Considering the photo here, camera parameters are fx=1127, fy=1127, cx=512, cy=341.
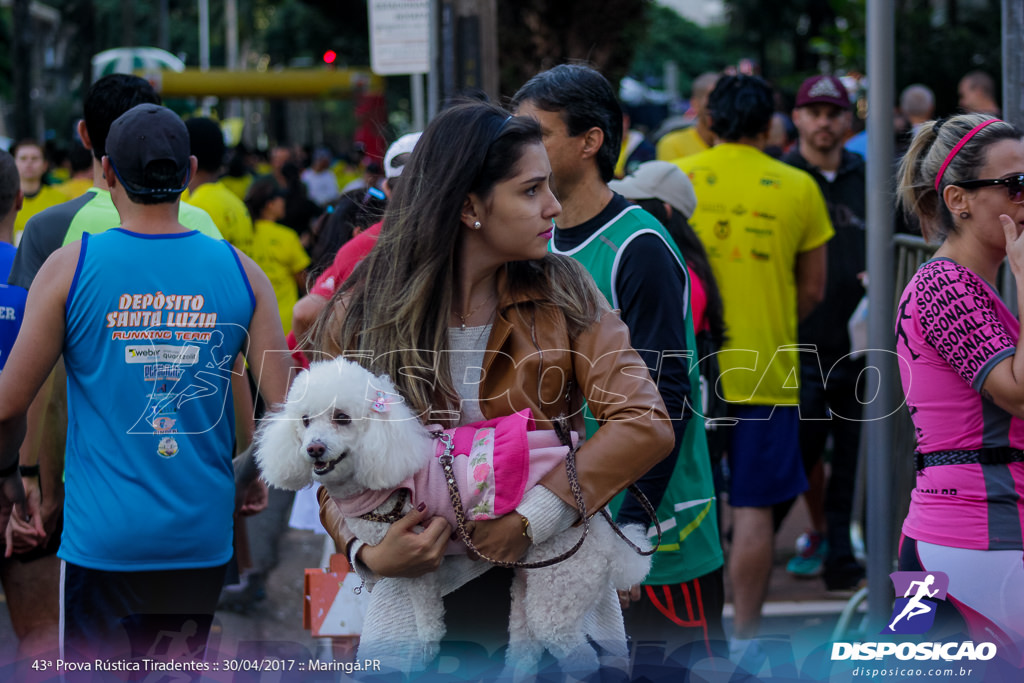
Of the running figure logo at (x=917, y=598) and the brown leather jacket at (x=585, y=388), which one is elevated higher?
the brown leather jacket at (x=585, y=388)

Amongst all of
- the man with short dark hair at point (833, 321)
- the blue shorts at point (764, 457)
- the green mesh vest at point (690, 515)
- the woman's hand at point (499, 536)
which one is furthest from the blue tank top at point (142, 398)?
the man with short dark hair at point (833, 321)

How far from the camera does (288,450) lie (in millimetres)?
2227

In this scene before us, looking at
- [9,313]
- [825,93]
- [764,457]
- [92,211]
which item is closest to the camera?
[9,313]

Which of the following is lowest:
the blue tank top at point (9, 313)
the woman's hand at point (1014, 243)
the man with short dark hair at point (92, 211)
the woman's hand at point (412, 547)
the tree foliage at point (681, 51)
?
the woman's hand at point (412, 547)

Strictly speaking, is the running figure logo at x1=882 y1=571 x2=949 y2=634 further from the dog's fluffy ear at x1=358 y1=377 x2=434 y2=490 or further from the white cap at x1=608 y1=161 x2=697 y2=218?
the white cap at x1=608 y1=161 x2=697 y2=218

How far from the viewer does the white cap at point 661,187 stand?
4207 millimetres

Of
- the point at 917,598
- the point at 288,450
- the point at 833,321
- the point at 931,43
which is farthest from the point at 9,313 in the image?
the point at 931,43

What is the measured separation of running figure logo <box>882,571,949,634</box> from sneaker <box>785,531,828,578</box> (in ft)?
11.6

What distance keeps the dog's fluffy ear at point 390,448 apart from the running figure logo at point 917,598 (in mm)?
1442

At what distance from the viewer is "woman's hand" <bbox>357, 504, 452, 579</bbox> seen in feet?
7.33

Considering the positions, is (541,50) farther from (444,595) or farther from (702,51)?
(702,51)

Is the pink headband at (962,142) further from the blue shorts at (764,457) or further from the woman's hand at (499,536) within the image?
the blue shorts at (764,457)

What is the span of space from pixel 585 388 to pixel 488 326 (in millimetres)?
256

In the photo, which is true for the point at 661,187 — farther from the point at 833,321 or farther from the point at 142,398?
the point at 833,321
